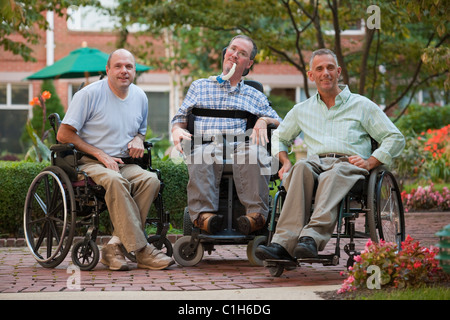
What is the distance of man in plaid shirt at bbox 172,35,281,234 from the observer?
5.10 m

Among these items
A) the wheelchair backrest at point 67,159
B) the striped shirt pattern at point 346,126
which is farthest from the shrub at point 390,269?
the wheelchair backrest at point 67,159

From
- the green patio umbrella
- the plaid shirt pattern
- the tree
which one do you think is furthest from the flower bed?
the plaid shirt pattern

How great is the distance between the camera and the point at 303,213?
438 centimetres

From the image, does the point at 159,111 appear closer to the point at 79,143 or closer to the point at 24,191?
the point at 24,191

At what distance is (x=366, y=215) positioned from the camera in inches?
177

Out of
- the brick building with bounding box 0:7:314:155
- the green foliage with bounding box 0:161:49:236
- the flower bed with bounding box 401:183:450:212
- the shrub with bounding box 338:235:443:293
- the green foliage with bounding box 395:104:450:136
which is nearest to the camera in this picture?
the shrub with bounding box 338:235:443:293

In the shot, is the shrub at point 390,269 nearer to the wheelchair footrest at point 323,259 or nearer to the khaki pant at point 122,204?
the wheelchair footrest at point 323,259

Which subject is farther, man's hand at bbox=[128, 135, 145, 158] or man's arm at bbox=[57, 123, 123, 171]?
man's hand at bbox=[128, 135, 145, 158]

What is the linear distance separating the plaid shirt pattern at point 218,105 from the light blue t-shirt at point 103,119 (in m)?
0.35

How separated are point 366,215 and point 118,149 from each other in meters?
1.80

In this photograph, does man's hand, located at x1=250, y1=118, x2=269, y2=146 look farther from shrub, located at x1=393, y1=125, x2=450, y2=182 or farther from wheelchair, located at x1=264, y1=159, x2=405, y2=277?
shrub, located at x1=393, y1=125, x2=450, y2=182

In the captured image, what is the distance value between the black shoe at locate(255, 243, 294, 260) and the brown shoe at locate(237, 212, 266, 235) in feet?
2.40
